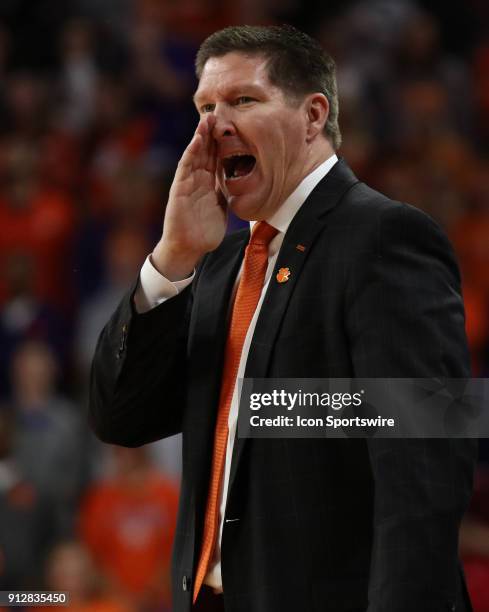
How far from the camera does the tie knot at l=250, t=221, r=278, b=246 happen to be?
221cm

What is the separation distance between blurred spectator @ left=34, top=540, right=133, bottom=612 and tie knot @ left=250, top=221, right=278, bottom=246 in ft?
6.06

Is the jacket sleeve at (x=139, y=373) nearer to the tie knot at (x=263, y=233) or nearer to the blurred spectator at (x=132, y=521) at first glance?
the tie knot at (x=263, y=233)

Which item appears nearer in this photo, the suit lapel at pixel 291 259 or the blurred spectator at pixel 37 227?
the suit lapel at pixel 291 259

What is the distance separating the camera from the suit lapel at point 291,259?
2.03 metres

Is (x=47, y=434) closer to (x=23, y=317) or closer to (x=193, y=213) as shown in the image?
(x=23, y=317)

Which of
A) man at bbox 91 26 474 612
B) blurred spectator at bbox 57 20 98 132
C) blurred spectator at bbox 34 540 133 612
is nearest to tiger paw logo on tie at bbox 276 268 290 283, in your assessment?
man at bbox 91 26 474 612

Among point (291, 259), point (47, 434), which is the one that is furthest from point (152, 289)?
point (47, 434)

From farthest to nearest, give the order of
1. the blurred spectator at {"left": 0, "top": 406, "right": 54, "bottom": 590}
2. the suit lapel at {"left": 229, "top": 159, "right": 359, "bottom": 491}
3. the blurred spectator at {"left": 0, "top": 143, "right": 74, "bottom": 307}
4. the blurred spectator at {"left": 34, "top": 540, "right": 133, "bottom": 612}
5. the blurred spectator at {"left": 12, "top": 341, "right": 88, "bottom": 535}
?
the blurred spectator at {"left": 0, "top": 143, "right": 74, "bottom": 307} → the blurred spectator at {"left": 12, "top": 341, "right": 88, "bottom": 535} → the blurred spectator at {"left": 0, "top": 406, "right": 54, "bottom": 590} → the blurred spectator at {"left": 34, "top": 540, "right": 133, "bottom": 612} → the suit lapel at {"left": 229, "top": 159, "right": 359, "bottom": 491}

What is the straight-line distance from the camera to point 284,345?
2.01 meters

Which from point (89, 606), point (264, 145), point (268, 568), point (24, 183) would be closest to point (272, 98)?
point (264, 145)

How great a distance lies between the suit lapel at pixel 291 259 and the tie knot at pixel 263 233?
0.07 meters

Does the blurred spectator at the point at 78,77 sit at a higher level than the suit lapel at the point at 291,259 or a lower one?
higher

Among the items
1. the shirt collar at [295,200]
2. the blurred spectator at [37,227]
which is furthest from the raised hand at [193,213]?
the blurred spectator at [37,227]

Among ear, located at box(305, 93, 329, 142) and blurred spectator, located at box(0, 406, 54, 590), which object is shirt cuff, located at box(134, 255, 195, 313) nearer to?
ear, located at box(305, 93, 329, 142)
